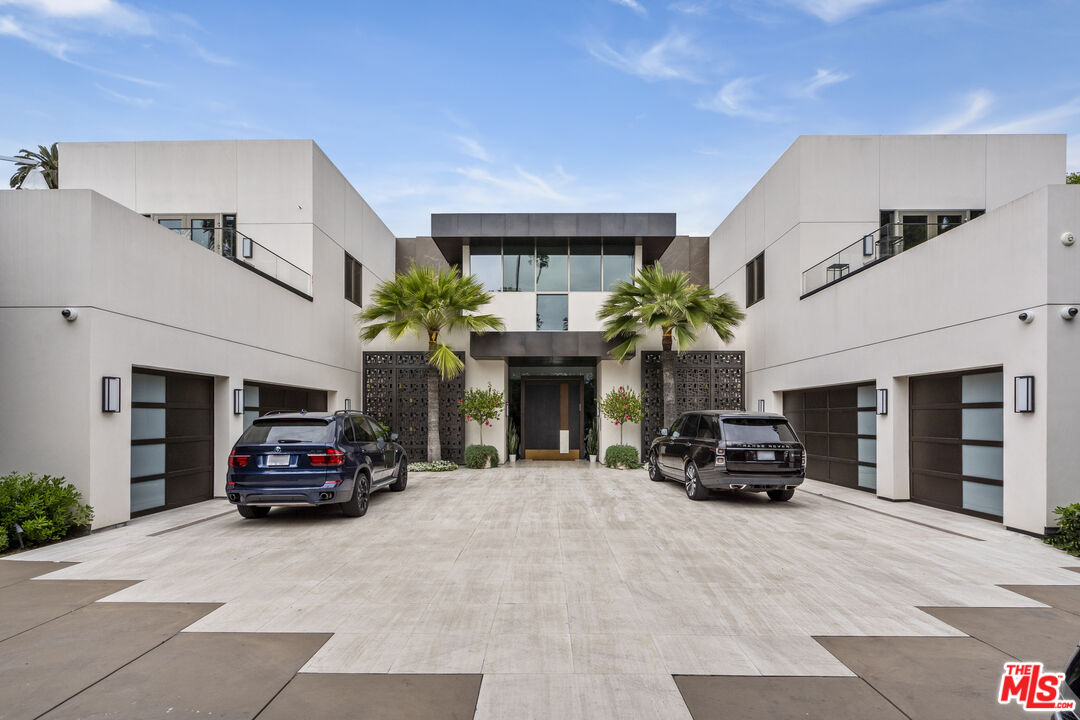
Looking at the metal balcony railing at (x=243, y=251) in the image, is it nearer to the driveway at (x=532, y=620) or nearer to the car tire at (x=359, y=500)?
the car tire at (x=359, y=500)

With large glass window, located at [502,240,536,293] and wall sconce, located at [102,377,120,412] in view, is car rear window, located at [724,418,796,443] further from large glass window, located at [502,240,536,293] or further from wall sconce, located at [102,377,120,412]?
large glass window, located at [502,240,536,293]

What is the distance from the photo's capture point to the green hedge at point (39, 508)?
295 inches

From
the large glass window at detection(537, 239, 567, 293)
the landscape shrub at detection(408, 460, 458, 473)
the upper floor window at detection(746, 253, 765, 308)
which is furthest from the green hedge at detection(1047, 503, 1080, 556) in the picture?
the large glass window at detection(537, 239, 567, 293)

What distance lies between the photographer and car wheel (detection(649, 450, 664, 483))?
590 inches

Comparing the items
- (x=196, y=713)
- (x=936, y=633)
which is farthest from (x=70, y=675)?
(x=936, y=633)

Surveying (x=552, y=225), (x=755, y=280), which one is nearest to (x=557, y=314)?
(x=552, y=225)

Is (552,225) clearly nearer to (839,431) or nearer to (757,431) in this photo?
(839,431)

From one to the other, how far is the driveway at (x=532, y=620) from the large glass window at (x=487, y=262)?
11757 millimetres

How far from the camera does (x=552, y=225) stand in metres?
19.2

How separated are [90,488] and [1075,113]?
23614mm

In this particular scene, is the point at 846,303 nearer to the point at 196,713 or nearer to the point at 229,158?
the point at 196,713

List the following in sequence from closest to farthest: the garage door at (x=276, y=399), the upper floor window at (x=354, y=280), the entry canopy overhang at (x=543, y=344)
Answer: the garage door at (x=276, y=399)
the entry canopy overhang at (x=543, y=344)
the upper floor window at (x=354, y=280)

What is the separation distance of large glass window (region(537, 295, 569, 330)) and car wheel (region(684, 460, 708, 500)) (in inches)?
332

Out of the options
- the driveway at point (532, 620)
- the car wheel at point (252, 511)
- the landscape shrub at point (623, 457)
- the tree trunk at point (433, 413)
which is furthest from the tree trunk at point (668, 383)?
the car wheel at point (252, 511)
